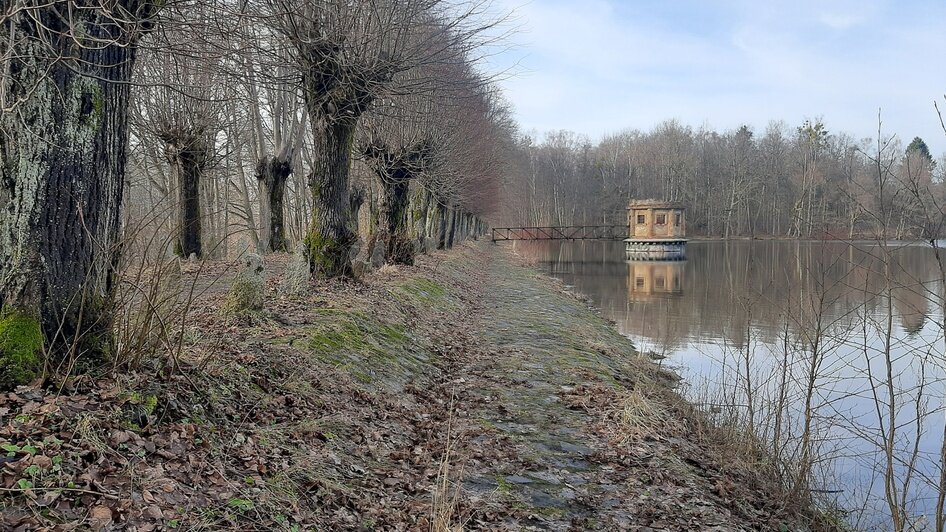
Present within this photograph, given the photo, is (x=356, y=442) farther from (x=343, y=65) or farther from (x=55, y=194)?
(x=343, y=65)

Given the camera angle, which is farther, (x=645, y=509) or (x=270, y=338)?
(x=270, y=338)

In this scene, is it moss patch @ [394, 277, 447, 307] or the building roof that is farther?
the building roof

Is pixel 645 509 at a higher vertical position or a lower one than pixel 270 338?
lower

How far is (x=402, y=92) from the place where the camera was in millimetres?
8891

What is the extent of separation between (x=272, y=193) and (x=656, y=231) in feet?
124

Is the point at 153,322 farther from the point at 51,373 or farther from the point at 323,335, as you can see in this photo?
the point at 323,335

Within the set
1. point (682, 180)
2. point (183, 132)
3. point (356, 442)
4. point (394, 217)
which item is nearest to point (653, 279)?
point (394, 217)

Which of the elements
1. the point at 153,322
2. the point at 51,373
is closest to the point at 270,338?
the point at 153,322

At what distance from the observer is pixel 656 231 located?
49.2 m

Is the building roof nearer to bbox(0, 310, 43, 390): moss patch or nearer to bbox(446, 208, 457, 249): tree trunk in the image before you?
bbox(446, 208, 457, 249): tree trunk

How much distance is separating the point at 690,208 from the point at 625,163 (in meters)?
13.3

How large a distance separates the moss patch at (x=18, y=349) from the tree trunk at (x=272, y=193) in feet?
44.1

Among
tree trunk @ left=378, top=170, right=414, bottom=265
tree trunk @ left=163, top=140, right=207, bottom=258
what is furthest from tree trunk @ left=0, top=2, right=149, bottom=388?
tree trunk @ left=378, top=170, right=414, bottom=265

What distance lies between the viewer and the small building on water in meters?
47.1
